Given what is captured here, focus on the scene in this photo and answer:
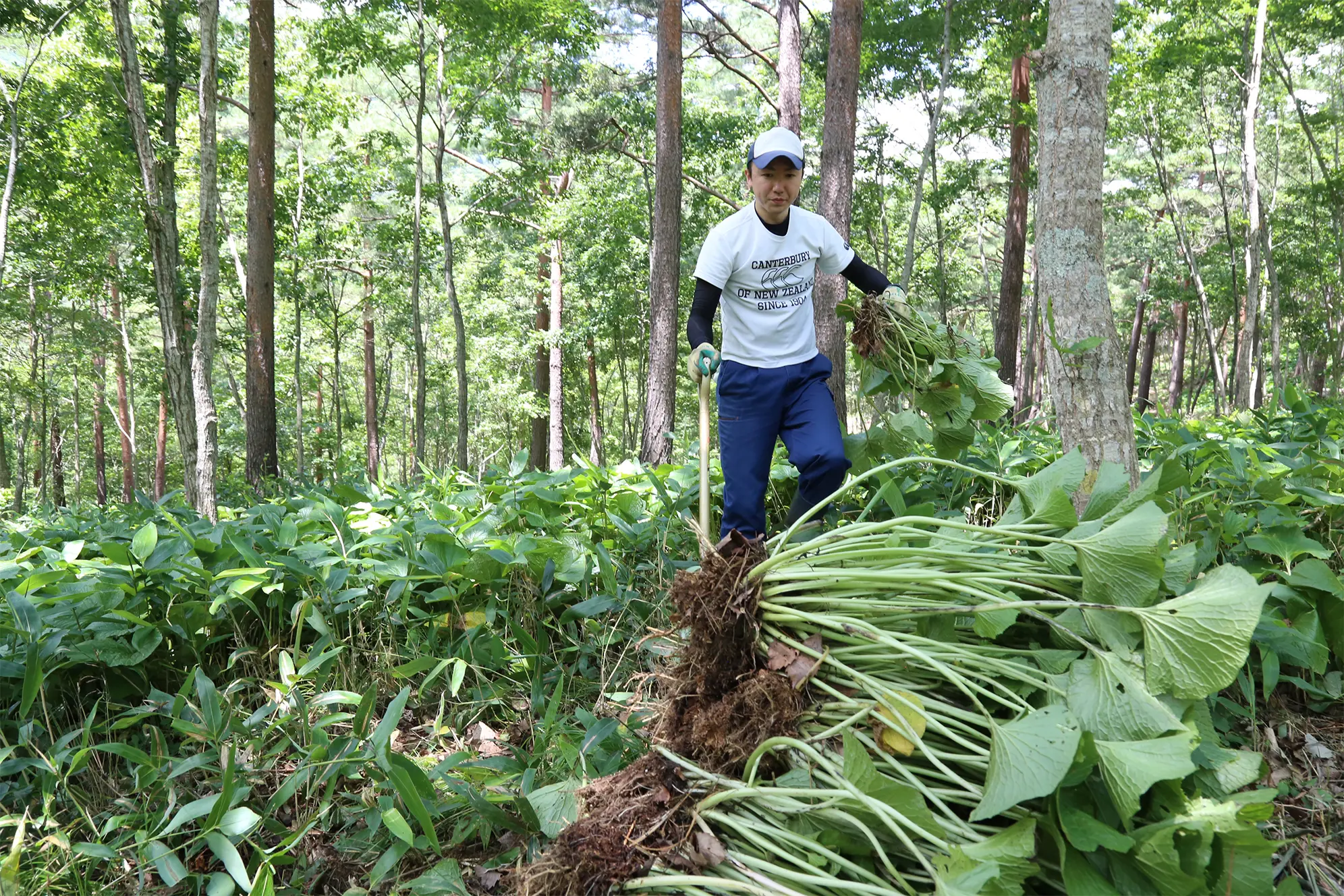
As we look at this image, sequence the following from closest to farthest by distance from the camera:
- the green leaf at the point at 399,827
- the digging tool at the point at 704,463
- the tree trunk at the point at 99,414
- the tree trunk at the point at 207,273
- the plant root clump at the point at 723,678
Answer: the plant root clump at the point at 723,678 < the green leaf at the point at 399,827 < the digging tool at the point at 704,463 < the tree trunk at the point at 207,273 < the tree trunk at the point at 99,414

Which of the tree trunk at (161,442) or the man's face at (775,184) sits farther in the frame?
the tree trunk at (161,442)

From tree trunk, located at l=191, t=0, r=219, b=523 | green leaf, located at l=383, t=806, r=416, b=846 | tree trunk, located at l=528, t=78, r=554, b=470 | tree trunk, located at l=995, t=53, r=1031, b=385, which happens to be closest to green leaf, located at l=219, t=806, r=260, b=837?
green leaf, located at l=383, t=806, r=416, b=846

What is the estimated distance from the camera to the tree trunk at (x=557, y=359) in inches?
783

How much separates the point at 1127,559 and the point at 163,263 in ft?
23.4

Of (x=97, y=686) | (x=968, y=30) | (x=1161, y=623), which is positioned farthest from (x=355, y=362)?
(x=1161, y=623)

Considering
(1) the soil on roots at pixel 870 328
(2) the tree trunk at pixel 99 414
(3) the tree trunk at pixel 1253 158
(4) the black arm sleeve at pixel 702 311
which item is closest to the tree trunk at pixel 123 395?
(2) the tree trunk at pixel 99 414

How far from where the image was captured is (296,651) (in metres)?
2.91

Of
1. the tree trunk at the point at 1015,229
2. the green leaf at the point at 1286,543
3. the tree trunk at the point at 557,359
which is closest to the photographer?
the green leaf at the point at 1286,543

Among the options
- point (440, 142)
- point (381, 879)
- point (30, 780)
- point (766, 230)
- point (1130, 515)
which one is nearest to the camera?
point (1130, 515)

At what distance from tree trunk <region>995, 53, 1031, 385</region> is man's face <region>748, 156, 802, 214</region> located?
9903 mm

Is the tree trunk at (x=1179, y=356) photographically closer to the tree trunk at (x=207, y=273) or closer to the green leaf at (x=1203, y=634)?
the tree trunk at (x=207, y=273)

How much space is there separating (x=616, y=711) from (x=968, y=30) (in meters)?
14.0

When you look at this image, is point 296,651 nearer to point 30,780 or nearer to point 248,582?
point 248,582

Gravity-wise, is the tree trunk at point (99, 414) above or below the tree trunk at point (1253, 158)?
below
